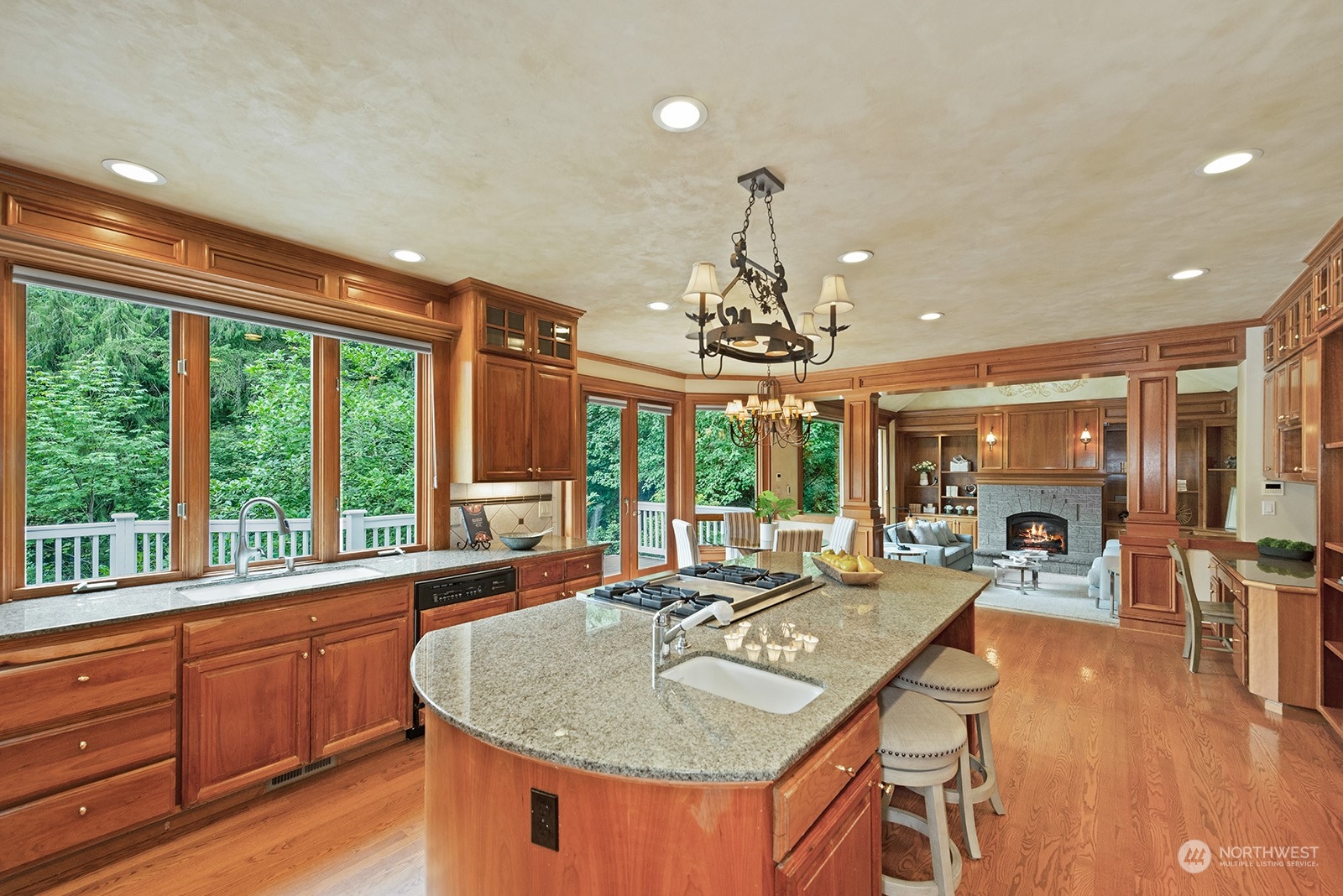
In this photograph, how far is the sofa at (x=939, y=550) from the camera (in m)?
7.67

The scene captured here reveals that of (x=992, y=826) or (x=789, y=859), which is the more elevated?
(x=789, y=859)

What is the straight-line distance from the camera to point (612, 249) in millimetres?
3211

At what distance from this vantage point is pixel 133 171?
2.35 meters

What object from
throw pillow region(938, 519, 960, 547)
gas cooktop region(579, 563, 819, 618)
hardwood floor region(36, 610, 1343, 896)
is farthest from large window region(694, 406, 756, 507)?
gas cooktop region(579, 563, 819, 618)

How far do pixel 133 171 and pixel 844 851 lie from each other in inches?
132

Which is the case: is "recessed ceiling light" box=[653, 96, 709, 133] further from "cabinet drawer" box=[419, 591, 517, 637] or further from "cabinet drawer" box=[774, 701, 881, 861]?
"cabinet drawer" box=[419, 591, 517, 637]

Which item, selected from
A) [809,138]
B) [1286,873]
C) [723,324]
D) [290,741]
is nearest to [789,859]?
[723,324]

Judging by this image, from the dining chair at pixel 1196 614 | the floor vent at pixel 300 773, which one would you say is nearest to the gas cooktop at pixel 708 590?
the floor vent at pixel 300 773

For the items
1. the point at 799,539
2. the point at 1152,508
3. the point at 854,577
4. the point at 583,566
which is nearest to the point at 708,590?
the point at 854,577

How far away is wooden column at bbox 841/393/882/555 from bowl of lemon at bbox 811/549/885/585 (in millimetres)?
3914

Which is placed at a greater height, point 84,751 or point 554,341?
point 554,341

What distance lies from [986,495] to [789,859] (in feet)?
32.2

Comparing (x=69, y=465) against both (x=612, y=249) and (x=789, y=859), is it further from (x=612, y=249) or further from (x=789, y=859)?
(x=789, y=859)

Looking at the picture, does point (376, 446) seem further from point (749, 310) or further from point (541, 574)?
point (749, 310)
